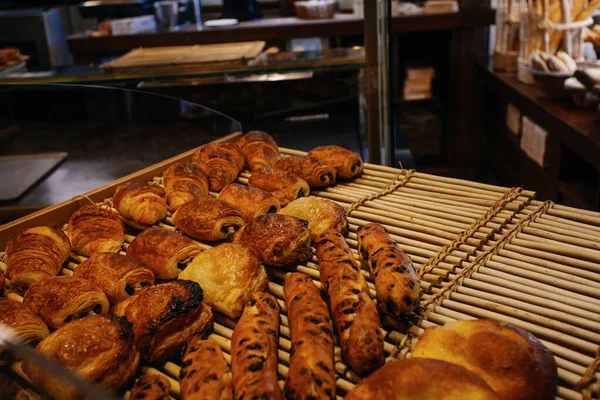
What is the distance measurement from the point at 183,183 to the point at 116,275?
0.67m

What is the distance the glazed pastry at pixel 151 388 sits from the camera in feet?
3.83

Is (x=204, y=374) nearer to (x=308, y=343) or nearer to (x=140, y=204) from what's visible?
(x=308, y=343)

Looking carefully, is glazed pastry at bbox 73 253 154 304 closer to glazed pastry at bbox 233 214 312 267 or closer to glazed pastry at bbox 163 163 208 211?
glazed pastry at bbox 233 214 312 267

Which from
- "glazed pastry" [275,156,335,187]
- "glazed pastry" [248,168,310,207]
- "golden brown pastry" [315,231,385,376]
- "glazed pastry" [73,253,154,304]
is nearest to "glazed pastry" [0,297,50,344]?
"glazed pastry" [73,253,154,304]

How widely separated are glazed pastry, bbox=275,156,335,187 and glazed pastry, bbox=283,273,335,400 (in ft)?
2.60

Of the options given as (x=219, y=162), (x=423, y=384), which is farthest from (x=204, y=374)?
(x=219, y=162)

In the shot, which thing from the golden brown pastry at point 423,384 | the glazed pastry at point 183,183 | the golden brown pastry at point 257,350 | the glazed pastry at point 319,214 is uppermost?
the glazed pastry at point 183,183

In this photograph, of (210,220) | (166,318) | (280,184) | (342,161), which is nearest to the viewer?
(166,318)

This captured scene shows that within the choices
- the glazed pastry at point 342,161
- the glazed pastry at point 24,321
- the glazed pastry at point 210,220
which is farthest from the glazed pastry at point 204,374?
the glazed pastry at point 342,161

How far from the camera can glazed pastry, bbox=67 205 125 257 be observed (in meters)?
1.87

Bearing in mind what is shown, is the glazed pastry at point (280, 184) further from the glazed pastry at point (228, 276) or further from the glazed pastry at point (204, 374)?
the glazed pastry at point (204, 374)

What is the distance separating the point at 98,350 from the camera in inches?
48.5

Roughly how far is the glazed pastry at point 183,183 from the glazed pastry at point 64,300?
655 mm

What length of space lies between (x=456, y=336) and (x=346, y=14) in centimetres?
564
